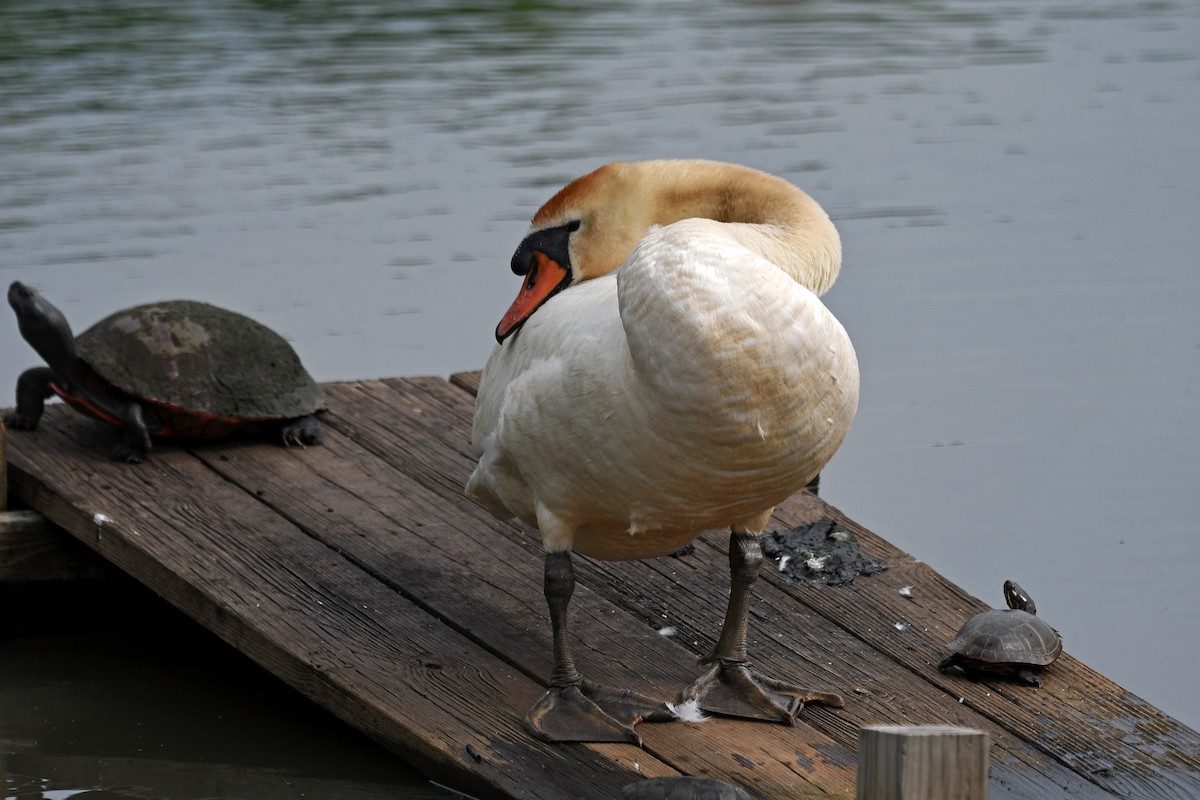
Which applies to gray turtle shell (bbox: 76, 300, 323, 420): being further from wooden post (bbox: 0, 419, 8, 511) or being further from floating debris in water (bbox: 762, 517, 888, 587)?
floating debris in water (bbox: 762, 517, 888, 587)

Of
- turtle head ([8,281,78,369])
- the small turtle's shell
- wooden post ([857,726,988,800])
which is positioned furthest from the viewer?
turtle head ([8,281,78,369])

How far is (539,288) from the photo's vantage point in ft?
14.6

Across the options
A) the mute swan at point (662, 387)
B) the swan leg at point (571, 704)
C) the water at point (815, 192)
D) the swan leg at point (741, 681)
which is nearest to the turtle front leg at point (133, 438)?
the mute swan at point (662, 387)

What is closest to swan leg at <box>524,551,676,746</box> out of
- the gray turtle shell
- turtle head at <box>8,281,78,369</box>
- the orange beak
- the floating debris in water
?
the orange beak

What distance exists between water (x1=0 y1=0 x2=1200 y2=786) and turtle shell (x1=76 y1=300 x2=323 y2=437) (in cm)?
236

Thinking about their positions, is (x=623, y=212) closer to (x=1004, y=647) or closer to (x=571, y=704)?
(x=571, y=704)

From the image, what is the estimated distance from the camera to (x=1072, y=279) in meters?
10.0

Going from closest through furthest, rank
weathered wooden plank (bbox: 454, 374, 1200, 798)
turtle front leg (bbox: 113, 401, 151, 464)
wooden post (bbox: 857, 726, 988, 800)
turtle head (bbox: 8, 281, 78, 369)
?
wooden post (bbox: 857, 726, 988, 800) → weathered wooden plank (bbox: 454, 374, 1200, 798) → turtle front leg (bbox: 113, 401, 151, 464) → turtle head (bbox: 8, 281, 78, 369)

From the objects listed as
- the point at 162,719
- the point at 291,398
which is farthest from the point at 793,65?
the point at 162,719

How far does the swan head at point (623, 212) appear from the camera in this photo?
173 inches

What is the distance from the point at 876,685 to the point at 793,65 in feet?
40.5

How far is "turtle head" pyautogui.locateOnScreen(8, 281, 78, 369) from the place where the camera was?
630 centimetres

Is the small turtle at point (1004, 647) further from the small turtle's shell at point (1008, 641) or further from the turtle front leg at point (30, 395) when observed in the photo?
the turtle front leg at point (30, 395)

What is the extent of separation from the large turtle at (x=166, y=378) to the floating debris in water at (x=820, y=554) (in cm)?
197
